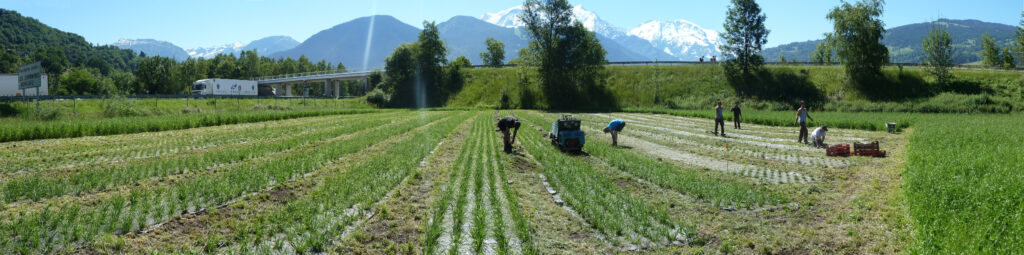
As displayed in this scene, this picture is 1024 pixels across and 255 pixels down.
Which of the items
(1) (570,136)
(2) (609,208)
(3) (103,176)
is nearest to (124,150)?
(3) (103,176)

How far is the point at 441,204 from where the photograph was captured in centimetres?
854

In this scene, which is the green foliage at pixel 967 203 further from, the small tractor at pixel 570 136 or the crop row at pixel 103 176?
the crop row at pixel 103 176

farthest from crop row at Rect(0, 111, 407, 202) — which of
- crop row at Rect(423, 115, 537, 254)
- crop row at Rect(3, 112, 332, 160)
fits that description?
crop row at Rect(423, 115, 537, 254)

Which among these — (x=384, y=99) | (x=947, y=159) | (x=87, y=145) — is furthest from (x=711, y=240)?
(x=384, y=99)

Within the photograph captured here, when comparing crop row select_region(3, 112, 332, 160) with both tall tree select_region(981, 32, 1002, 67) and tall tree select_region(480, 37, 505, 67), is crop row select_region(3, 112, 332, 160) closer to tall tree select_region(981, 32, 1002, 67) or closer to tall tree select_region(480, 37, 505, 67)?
tall tree select_region(480, 37, 505, 67)

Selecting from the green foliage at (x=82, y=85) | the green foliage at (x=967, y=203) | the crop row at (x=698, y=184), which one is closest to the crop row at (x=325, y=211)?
the crop row at (x=698, y=184)

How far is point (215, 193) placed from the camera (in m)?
8.86

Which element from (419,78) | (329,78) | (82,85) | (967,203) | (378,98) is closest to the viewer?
(967,203)

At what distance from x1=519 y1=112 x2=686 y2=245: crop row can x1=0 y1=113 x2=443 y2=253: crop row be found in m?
6.67

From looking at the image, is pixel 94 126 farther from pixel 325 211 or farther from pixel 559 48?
pixel 559 48

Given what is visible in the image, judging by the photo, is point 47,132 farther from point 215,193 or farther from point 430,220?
point 430,220

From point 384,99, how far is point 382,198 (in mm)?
66864

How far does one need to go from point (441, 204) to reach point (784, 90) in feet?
209

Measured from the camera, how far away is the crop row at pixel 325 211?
6.36 metres
